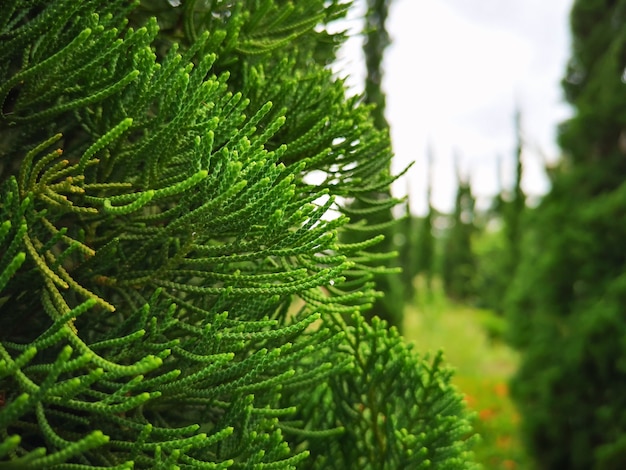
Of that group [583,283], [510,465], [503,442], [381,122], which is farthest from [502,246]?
[381,122]

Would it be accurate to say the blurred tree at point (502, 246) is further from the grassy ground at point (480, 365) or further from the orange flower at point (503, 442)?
the orange flower at point (503, 442)

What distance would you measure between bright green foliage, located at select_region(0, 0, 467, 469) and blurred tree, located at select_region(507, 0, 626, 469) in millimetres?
6432

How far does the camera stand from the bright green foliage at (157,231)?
4.80ft

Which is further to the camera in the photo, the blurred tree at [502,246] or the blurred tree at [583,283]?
the blurred tree at [502,246]

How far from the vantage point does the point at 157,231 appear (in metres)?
1.72

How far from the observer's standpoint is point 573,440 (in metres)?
8.04

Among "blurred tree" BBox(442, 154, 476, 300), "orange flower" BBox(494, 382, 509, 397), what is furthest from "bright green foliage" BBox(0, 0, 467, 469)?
"blurred tree" BBox(442, 154, 476, 300)

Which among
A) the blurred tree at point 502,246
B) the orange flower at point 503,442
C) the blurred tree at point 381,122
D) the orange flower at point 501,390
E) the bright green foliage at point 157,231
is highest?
the blurred tree at point 502,246

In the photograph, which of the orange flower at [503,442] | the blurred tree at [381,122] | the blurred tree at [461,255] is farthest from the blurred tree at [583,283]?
the blurred tree at [461,255]

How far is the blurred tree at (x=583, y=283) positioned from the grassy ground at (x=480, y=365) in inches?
45.6

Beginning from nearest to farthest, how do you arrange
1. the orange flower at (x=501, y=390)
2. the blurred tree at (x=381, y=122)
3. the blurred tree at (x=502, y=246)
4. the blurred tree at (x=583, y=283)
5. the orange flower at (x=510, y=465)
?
the blurred tree at (x=583, y=283)
the blurred tree at (x=381, y=122)
the orange flower at (x=510, y=465)
the orange flower at (x=501, y=390)
the blurred tree at (x=502, y=246)

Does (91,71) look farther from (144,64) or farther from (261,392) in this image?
(261,392)

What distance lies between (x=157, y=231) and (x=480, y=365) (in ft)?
52.9

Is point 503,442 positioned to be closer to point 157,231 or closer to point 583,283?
point 583,283
